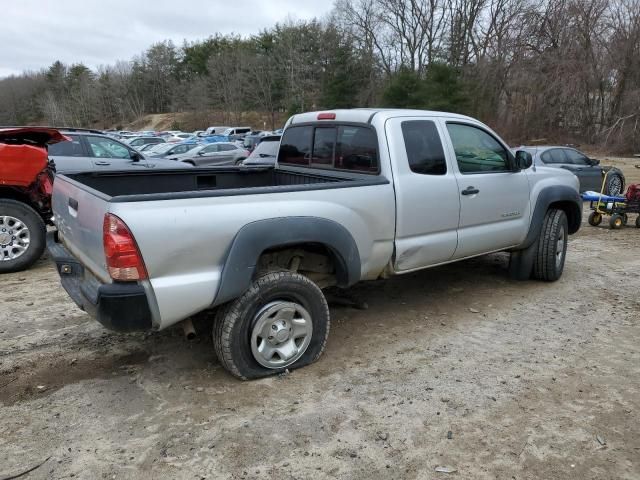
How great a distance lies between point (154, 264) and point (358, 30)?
61.9 metres

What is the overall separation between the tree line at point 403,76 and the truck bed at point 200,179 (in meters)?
30.8

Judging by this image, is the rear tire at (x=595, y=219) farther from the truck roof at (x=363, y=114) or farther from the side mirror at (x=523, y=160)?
the truck roof at (x=363, y=114)

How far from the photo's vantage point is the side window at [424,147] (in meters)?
4.20

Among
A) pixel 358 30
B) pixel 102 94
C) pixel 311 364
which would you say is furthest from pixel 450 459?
pixel 102 94

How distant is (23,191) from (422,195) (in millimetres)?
5037

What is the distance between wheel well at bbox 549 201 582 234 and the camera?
5.74 meters

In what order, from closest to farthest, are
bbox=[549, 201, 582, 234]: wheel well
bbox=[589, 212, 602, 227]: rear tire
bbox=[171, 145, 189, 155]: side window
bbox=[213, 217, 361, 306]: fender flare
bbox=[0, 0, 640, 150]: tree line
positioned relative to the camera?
bbox=[213, 217, 361, 306]: fender flare → bbox=[549, 201, 582, 234]: wheel well → bbox=[589, 212, 602, 227]: rear tire → bbox=[171, 145, 189, 155]: side window → bbox=[0, 0, 640, 150]: tree line

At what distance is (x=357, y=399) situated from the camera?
3.31 meters

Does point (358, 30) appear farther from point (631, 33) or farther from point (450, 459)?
point (450, 459)

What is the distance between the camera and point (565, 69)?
109 ft

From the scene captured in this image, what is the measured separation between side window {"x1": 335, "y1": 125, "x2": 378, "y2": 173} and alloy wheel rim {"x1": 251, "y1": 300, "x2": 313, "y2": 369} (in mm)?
1396

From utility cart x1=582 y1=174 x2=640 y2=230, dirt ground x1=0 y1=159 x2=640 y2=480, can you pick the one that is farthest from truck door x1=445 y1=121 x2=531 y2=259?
utility cart x1=582 y1=174 x2=640 y2=230

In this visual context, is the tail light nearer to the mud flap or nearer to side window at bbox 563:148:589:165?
the mud flap

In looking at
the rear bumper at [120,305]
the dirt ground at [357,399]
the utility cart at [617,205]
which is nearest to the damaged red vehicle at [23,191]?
the dirt ground at [357,399]
